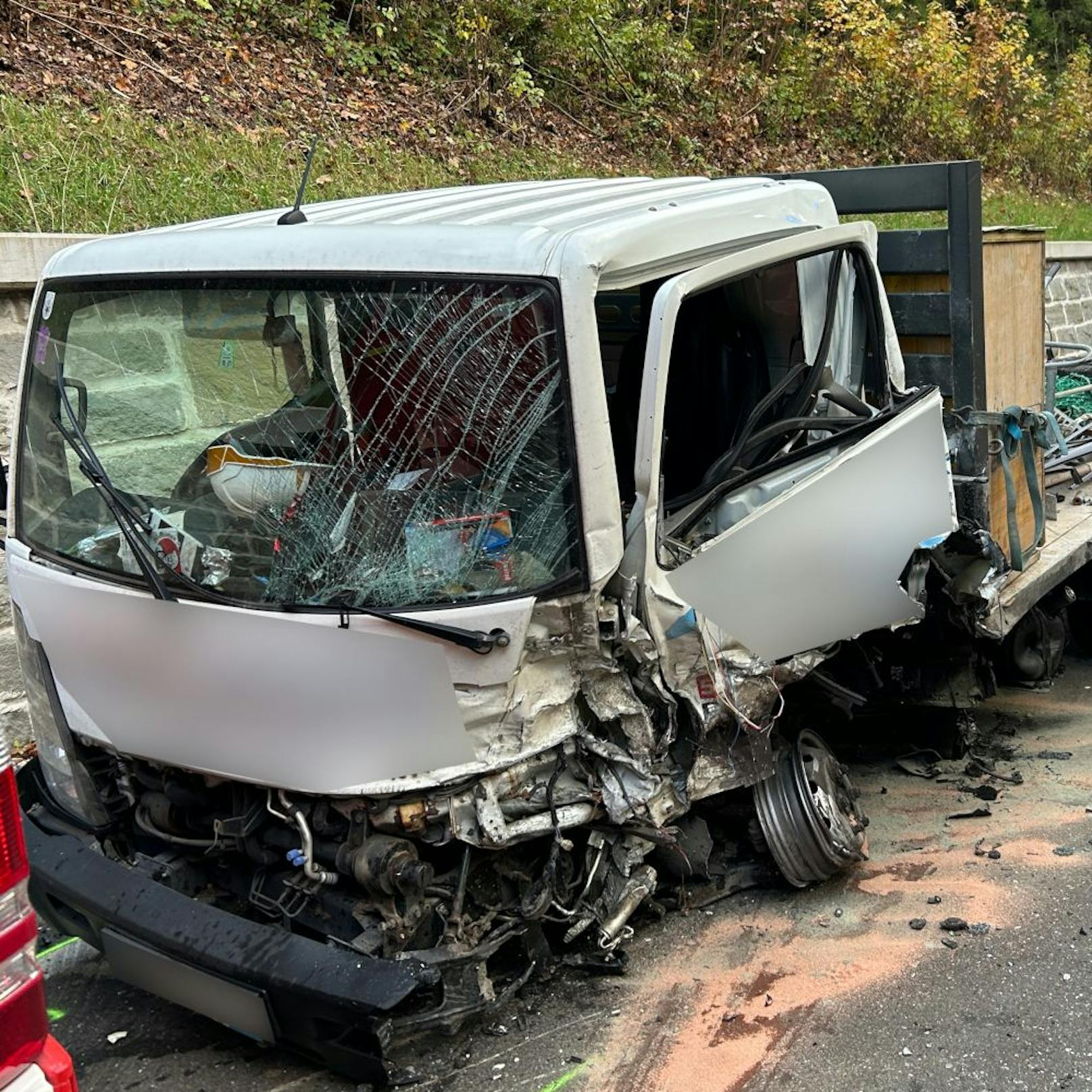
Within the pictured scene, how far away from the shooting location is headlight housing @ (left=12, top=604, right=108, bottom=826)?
11.2 feet

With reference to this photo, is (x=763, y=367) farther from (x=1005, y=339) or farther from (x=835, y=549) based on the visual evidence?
(x=1005, y=339)

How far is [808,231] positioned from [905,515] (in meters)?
0.95

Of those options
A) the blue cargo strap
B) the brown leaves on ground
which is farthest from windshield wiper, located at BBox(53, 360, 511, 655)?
the brown leaves on ground

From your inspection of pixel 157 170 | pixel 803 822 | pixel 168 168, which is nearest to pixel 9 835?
pixel 803 822

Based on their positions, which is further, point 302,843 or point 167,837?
point 167,837

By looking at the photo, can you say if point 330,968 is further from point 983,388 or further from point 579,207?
point 983,388

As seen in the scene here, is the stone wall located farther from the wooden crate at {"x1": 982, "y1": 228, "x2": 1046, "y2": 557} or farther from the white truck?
the white truck

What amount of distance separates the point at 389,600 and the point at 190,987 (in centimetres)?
105

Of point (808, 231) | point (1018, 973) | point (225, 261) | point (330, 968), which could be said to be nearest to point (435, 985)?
point (330, 968)

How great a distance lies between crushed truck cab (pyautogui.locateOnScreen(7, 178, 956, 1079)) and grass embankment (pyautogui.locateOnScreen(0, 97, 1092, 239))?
273cm

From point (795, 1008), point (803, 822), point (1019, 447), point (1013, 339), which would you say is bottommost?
point (795, 1008)

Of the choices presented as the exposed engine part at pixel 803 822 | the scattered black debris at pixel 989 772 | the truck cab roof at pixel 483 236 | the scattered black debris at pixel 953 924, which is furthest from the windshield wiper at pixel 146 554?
the scattered black debris at pixel 989 772

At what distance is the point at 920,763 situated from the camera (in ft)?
16.2

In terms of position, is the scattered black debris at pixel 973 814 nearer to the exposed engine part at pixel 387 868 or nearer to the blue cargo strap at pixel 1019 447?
the blue cargo strap at pixel 1019 447
